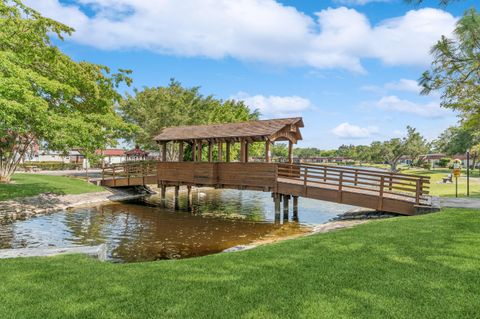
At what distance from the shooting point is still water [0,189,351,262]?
42.5 feet

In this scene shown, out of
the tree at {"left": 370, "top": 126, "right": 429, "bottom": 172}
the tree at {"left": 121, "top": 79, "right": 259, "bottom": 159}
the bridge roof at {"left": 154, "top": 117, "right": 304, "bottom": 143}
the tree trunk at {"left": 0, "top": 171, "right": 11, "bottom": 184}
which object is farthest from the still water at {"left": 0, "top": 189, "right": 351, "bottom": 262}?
the tree at {"left": 370, "top": 126, "right": 429, "bottom": 172}

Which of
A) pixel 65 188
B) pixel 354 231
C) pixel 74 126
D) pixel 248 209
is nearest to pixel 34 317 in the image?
pixel 354 231

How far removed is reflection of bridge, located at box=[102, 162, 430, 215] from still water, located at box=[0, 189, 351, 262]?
2032 mm

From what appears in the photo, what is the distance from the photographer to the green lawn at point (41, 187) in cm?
2197

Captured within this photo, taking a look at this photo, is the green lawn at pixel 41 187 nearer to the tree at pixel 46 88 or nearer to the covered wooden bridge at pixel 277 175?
the tree at pixel 46 88

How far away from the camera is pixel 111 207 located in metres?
24.0

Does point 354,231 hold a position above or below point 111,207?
above

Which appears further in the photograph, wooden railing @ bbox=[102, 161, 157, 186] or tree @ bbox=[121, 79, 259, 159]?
tree @ bbox=[121, 79, 259, 159]

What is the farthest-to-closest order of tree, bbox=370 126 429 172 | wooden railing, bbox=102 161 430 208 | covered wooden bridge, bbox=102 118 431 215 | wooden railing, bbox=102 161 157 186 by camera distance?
tree, bbox=370 126 429 172 < wooden railing, bbox=102 161 157 186 < wooden railing, bbox=102 161 430 208 < covered wooden bridge, bbox=102 118 431 215

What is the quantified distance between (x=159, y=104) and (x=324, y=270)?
3707 centimetres

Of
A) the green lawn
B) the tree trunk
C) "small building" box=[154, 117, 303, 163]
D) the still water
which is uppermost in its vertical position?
"small building" box=[154, 117, 303, 163]

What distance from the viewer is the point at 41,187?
81.4 feet

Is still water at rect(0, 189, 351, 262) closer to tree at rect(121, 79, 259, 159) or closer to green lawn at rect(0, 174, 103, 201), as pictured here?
green lawn at rect(0, 174, 103, 201)

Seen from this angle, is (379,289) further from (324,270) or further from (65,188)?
(65,188)
